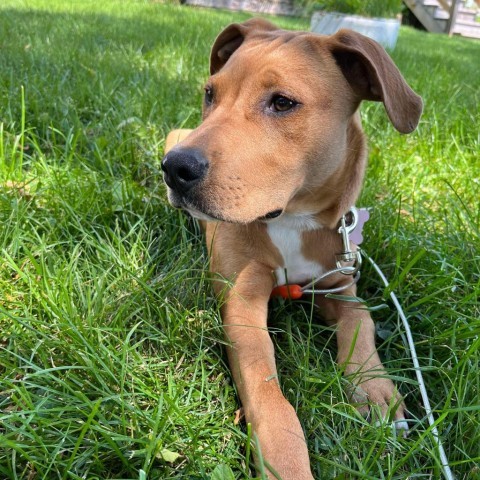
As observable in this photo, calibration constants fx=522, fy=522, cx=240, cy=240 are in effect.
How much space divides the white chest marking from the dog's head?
10cm

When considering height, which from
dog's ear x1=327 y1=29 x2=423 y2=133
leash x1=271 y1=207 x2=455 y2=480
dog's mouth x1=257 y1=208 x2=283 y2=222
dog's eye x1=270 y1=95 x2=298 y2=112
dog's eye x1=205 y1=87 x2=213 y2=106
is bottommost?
leash x1=271 y1=207 x2=455 y2=480

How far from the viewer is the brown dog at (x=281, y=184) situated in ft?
5.97

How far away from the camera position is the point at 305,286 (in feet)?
7.79

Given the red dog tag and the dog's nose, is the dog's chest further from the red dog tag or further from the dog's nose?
the dog's nose

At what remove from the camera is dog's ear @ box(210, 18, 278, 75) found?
2.71 meters

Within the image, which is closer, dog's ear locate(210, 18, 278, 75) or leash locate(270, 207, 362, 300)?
leash locate(270, 207, 362, 300)

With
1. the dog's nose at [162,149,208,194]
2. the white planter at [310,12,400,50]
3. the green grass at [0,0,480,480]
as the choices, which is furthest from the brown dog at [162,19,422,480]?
the white planter at [310,12,400,50]

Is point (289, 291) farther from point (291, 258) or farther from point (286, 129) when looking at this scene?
point (286, 129)

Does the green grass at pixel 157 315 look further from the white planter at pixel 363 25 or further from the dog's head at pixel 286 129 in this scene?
the white planter at pixel 363 25

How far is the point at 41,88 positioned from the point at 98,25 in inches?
147

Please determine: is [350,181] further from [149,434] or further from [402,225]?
[149,434]

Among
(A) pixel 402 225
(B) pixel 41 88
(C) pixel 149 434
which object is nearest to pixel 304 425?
(C) pixel 149 434

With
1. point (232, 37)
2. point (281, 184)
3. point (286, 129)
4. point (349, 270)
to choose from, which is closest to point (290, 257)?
point (349, 270)

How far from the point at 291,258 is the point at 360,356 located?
540 millimetres
